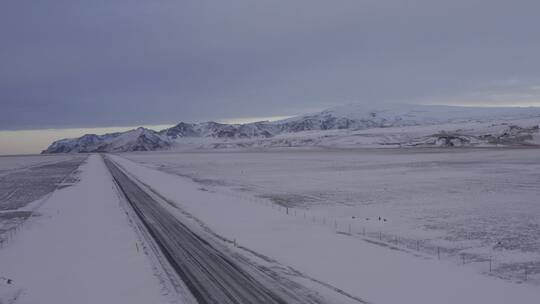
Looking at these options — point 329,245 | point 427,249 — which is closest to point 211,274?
point 329,245

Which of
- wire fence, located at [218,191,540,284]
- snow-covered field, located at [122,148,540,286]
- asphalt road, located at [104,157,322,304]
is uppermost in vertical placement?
asphalt road, located at [104,157,322,304]

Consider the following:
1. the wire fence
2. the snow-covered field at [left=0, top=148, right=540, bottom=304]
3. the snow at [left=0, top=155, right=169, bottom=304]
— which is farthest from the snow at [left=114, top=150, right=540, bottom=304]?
the snow at [left=0, top=155, right=169, bottom=304]

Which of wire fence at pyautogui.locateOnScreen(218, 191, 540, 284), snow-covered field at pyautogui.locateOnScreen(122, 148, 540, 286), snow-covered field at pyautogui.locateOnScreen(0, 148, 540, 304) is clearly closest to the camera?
snow-covered field at pyautogui.locateOnScreen(0, 148, 540, 304)

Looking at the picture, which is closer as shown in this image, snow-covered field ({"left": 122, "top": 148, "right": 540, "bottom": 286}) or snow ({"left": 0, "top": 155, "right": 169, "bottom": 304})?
snow ({"left": 0, "top": 155, "right": 169, "bottom": 304})

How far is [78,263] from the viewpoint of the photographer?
20844 millimetres

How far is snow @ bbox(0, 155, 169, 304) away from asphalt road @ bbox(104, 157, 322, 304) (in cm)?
120

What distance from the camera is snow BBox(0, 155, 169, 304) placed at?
1647cm

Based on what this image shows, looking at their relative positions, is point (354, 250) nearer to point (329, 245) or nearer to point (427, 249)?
point (329, 245)

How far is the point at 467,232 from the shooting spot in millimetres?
24375

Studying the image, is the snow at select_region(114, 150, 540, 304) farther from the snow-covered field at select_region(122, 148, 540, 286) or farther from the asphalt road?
the asphalt road

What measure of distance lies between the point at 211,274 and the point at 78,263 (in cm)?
678

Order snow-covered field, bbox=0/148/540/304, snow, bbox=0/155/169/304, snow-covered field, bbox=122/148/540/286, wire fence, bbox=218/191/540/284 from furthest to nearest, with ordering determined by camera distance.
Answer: snow-covered field, bbox=122/148/540/286
wire fence, bbox=218/191/540/284
snow, bbox=0/155/169/304
snow-covered field, bbox=0/148/540/304

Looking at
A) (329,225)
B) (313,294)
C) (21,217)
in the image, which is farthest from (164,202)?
(313,294)

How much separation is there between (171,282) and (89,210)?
72.6ft
